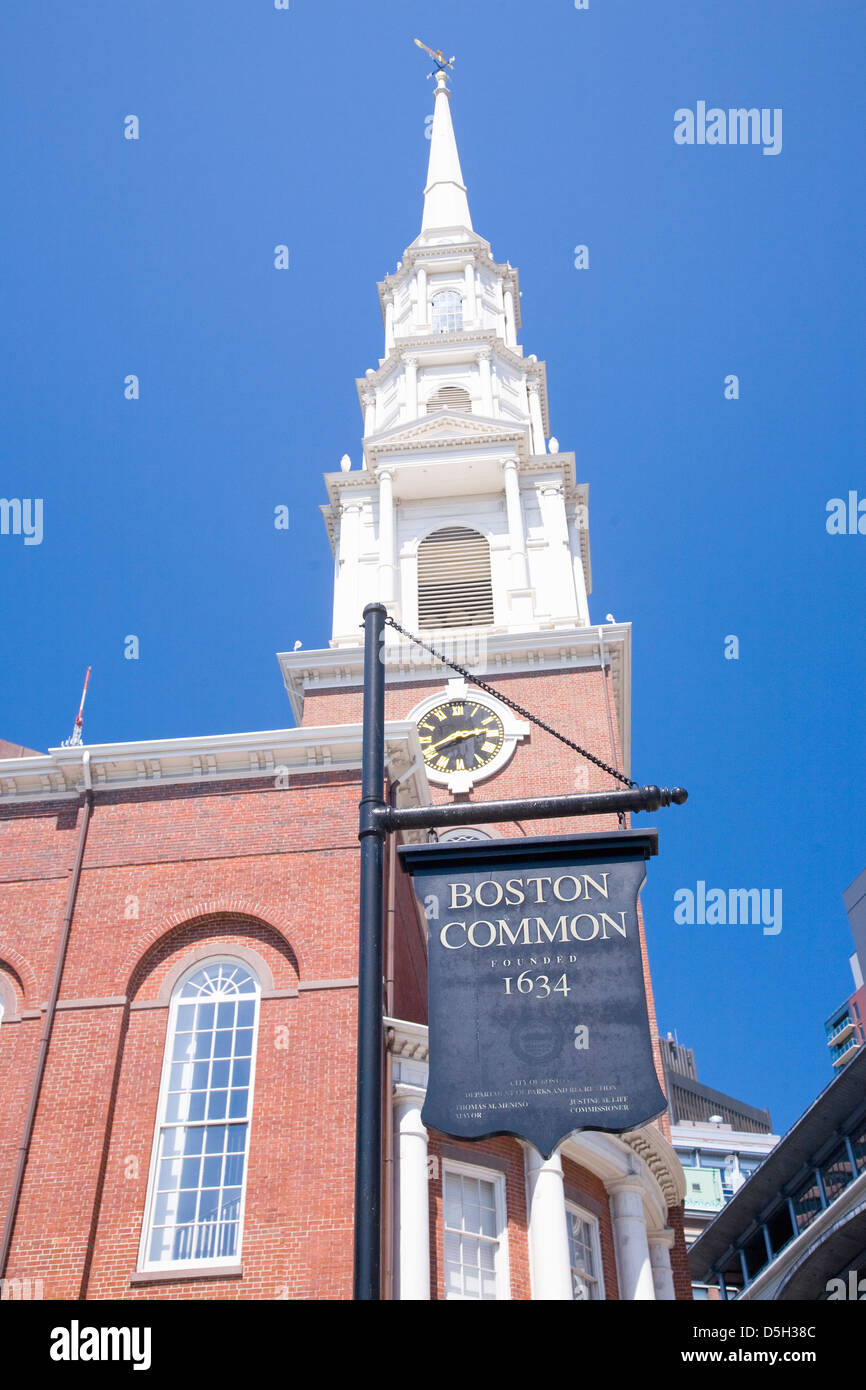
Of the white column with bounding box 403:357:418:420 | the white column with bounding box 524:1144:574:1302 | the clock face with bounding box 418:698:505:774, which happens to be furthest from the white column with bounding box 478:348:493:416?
the white column with bounding box 524:1144:574:1302

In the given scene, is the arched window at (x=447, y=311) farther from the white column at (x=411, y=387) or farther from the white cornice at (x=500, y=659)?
the white cornice at (x=500, y=659)

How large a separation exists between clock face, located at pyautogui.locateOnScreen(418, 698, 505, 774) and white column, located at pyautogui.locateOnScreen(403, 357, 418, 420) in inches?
487

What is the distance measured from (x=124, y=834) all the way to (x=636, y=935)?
12.8 m

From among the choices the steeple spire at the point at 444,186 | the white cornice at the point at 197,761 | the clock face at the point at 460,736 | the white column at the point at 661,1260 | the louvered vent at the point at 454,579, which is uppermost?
the steeple spire at the point at 444,186

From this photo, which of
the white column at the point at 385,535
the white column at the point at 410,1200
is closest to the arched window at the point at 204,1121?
the white column at the point at 410,1200

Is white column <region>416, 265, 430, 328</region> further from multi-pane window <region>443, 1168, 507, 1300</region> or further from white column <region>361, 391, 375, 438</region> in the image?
multi-pane window <region>443, 1168, 507, 1300</region>

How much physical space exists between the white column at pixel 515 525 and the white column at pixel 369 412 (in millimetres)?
6878

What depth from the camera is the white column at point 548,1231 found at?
16656 millimetres

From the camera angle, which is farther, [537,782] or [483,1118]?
[537,782]

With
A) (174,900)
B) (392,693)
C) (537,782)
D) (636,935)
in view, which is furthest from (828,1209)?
(636,935)

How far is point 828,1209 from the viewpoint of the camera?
3544 cm
